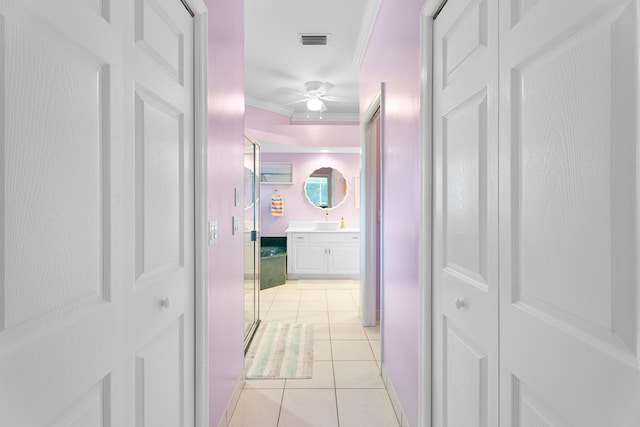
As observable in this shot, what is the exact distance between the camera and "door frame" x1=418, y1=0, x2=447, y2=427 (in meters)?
1.48

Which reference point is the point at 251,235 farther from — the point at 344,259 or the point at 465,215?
the point at 465,215

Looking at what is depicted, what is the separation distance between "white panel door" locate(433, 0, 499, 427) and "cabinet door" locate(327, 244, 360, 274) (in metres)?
4.09

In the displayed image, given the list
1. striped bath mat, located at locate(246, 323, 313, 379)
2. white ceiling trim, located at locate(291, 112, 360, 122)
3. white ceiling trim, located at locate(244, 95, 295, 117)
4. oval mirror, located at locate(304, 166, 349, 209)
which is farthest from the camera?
oval mirror, located at locate(304, 166, 349, 209)

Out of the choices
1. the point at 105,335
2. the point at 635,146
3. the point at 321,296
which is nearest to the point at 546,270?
the point at 635,146

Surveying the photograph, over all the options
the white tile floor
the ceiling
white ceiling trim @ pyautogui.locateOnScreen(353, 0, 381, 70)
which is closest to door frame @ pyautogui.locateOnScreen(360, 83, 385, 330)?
the white tile floor

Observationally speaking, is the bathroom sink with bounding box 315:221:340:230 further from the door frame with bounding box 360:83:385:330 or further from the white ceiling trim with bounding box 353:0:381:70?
the white ceiling trim with bounding box 353:0:381:70

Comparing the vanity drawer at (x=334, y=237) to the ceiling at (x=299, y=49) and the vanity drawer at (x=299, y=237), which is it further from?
the ceiling at (x=299, y=49)

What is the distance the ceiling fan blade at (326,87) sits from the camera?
411 centimetres

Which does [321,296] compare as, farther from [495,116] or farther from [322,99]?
[495,116]

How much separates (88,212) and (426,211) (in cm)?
119

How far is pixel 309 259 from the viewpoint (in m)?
5.60

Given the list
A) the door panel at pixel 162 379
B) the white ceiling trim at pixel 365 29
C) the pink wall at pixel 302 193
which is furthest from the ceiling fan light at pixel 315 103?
the door panel at pixel 162 379

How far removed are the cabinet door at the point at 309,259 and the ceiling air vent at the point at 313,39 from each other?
10.3 ft

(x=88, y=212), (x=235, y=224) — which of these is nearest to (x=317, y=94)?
(x=235, y=224)
